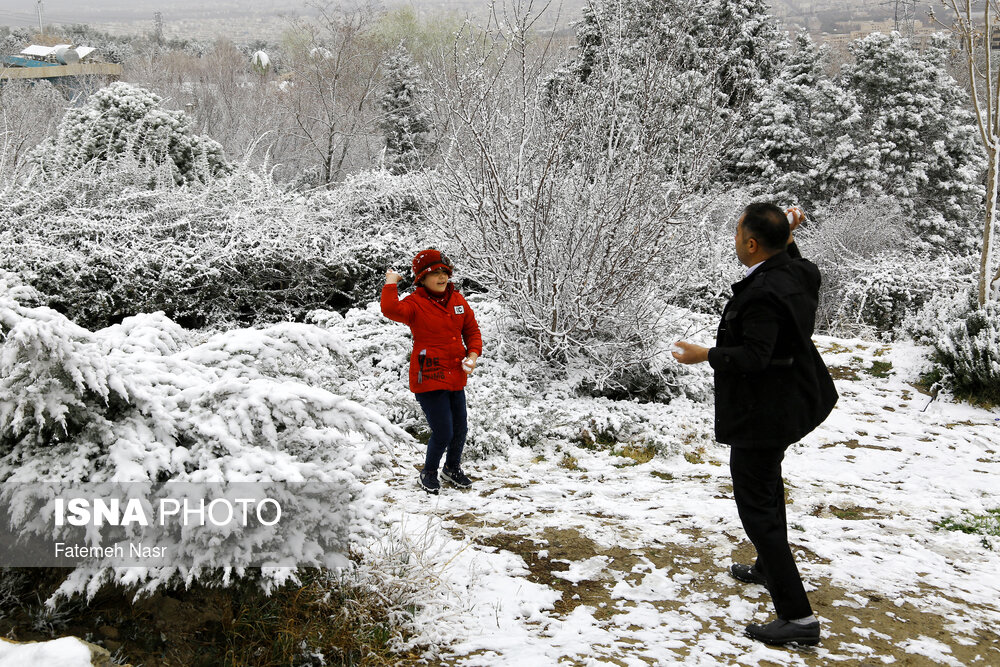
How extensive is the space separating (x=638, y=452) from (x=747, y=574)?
224cm

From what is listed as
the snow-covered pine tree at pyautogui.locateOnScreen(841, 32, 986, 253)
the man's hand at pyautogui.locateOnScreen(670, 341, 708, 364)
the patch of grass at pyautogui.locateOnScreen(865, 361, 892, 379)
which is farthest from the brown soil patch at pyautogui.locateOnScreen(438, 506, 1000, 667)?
the snow-covered pine tree at pyautogui.locateOnScreen(841, 32, 986, 253)

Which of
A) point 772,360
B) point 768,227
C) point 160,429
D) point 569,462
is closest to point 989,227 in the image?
point 569,462

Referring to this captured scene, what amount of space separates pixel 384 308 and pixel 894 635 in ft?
9.16

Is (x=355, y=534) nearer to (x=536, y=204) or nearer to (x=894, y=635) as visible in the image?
(x=894, y=635)

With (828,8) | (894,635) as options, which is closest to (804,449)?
(894,635)

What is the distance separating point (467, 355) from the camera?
4.05m

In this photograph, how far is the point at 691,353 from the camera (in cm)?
262

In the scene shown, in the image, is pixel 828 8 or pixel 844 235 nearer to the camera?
pixel 844 235

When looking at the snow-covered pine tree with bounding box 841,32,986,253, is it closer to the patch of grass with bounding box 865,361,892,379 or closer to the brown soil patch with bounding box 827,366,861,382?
the patch of grass with bounding box 865,361,892,379

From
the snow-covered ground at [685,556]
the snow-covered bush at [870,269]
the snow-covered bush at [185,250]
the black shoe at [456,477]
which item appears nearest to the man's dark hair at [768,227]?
the snow-covered ground at [685,556]

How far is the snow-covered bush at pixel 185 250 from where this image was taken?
7.00 meters

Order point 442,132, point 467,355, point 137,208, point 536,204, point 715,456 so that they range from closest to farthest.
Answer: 1. point 467,355
2. point 715,456
3. point 536,204
4. point 442,132
5. point 137,208

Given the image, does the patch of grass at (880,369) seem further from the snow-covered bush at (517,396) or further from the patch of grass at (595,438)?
the patch of grass at (595,438)

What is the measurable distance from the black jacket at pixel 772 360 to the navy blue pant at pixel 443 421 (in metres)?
1.82
